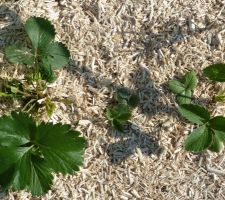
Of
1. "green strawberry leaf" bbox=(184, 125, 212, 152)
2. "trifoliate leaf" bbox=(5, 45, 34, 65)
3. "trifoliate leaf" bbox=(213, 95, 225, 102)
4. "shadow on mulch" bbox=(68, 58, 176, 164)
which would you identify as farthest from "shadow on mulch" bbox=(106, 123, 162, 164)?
"trifoliate leaf" bbox=(5, 45, 34, 65)

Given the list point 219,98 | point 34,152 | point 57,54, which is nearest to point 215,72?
point 219,98

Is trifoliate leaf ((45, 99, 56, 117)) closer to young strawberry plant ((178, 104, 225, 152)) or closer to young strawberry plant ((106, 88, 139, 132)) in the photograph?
young strawberry plant ((106, 88, 139, 132))

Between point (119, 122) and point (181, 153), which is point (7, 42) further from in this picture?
point (181, 153)

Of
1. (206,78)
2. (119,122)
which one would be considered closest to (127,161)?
(119,122)

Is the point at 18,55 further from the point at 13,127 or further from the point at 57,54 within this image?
the point at 13,127

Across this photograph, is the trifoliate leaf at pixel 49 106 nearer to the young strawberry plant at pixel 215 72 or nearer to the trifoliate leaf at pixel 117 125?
the trifoliate leaf at pixel 117 125
